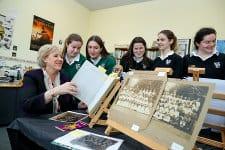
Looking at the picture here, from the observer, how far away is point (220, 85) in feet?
3.79

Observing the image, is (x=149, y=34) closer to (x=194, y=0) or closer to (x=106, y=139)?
(x=194, y=0)

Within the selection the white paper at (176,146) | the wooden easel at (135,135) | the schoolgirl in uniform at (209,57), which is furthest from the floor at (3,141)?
the white paper at (176,146)

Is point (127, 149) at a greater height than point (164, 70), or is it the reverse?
point (164, 70)

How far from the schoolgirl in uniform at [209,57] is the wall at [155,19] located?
7.50 feet

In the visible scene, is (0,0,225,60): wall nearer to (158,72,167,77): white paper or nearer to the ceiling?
the ceiling

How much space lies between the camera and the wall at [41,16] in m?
4.09

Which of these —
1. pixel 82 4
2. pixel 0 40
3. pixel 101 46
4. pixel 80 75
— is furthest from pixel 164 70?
pixel 82 4

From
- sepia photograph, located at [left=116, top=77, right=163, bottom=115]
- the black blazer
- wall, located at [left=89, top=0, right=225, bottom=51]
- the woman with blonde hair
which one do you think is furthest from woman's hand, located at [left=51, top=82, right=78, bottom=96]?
wall, located at [left=89, top=0, right=225, bottom=51]

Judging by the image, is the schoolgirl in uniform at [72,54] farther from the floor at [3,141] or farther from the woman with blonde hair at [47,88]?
the floor at [3,141]

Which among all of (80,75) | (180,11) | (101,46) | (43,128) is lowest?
(43,128)

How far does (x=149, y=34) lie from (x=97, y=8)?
5.29 ft

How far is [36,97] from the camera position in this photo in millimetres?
1512

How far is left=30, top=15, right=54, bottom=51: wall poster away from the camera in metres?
4.42

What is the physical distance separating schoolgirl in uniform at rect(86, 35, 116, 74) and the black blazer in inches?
26.8
